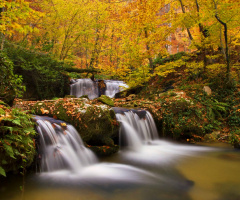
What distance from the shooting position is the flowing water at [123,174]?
3.30 metres

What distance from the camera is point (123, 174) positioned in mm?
4344

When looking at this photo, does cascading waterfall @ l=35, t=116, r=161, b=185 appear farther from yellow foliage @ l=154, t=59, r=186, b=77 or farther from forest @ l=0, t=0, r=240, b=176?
yellow foliage @ l=154, t=59, r=186, b=77

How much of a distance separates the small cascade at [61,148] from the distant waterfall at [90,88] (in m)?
8.85

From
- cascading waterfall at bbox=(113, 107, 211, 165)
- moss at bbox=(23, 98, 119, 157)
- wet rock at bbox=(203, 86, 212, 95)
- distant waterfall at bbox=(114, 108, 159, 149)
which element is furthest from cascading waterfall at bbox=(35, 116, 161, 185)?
wet rock at bbox=(203, 86, 212, 95)

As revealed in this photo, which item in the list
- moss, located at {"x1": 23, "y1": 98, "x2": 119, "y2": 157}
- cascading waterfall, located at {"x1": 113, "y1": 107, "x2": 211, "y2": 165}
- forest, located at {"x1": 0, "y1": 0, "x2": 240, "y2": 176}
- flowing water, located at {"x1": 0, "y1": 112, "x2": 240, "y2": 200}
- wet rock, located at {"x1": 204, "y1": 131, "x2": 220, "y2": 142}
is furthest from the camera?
wet rock, located at {"x1": 204, "y1": 131, "x2": 220, "y2": 142}

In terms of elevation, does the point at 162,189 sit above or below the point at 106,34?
below

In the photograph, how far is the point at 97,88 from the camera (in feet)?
48.3

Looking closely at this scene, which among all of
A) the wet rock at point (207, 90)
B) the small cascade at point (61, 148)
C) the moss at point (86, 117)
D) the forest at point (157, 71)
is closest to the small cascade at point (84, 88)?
the forest at point (157, 71)

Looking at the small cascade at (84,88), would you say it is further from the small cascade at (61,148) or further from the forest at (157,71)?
the small cascade at (61,148)

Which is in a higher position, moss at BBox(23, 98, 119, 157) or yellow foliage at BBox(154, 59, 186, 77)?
yellow foliage at BBox(154, 59, 186, 77)

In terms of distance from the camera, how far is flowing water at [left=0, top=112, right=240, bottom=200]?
3301 mm

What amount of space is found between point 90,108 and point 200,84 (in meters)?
6.87

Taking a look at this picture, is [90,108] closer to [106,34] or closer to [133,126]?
[133,126]

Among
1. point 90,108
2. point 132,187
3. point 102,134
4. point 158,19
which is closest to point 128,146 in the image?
point 102,134
